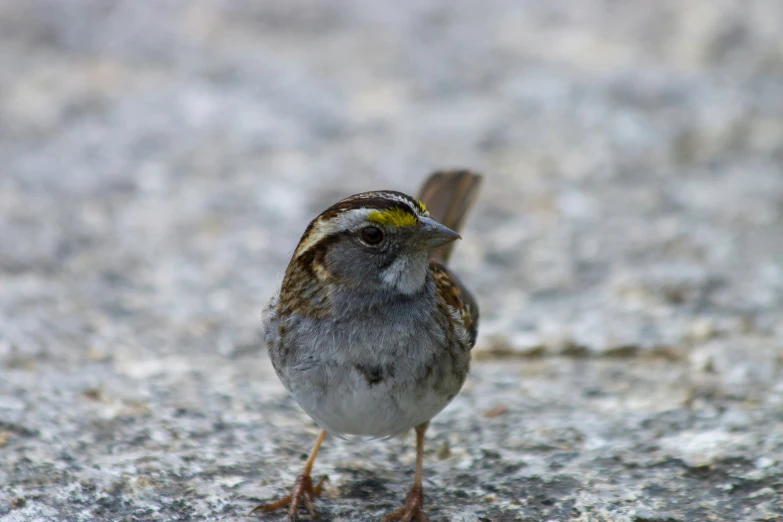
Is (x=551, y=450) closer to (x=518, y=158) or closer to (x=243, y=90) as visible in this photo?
(x=518, y=158)

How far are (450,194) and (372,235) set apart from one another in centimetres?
133

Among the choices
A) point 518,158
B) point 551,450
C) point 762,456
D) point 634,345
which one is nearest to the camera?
point 762,456

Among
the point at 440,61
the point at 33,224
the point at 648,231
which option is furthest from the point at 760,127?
the point at 33,224

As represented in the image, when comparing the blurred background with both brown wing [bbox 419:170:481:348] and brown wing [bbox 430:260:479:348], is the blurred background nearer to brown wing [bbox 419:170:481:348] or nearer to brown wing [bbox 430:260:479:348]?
brown wing [bbox 430:260:479:348]

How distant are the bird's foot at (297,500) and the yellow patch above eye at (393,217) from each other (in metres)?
0.98

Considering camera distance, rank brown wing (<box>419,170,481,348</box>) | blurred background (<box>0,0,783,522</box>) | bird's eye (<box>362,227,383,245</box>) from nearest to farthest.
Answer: bird's eye (<box>362,227,383,245</box>) → blurred background (<box>0,0,783,522</box>) → brown wing (<box>419,170,481,348</box>)

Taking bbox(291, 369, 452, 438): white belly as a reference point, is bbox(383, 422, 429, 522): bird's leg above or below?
below

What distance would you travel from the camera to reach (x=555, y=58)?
7.16 metres

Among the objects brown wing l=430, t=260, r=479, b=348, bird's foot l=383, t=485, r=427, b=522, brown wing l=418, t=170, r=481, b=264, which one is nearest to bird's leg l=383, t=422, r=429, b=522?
bird's foot l=383, t=485, r=427, b=522

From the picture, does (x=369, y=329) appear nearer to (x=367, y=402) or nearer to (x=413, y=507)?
(x=367, y=402)

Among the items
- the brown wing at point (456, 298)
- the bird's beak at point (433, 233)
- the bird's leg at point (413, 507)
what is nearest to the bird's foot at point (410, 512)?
the bird's leg at point (413, 507)

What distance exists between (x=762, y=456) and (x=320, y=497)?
164 cm

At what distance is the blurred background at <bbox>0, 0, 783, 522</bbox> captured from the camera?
375 centimetres

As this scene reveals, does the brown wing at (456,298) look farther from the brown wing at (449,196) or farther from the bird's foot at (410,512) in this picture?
the bird's foot at (410,512)
